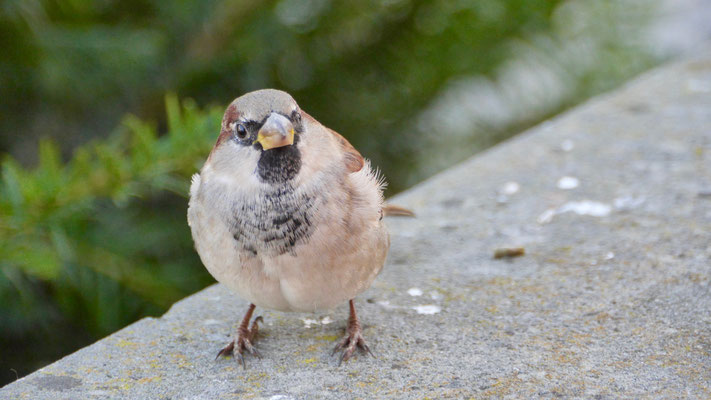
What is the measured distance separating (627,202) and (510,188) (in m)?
0.35

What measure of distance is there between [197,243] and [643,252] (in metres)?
1.14

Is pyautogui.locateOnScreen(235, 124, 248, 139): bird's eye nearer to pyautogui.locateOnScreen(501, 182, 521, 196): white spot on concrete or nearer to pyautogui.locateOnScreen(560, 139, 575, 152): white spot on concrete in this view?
pyautogui.locateOnScreen(501, 182, 521, 196): white spot on concrete

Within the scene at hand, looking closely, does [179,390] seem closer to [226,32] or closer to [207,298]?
[207,298]

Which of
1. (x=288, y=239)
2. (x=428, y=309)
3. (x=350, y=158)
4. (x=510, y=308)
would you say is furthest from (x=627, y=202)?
(x=288, y=239)

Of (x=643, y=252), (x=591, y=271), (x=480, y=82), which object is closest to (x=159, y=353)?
(x=591, y=271)

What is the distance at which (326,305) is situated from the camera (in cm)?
175

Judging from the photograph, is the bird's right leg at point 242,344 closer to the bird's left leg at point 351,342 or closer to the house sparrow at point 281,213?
the house sparrow at point 281,213

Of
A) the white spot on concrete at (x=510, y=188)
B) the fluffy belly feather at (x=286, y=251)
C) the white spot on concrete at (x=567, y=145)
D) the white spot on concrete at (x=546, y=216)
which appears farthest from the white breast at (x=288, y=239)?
the white spot on concrete at (x=567, y=145)

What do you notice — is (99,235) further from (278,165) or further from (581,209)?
(581,209)

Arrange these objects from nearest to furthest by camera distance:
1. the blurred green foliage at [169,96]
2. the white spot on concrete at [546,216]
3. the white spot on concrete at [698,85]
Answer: the blurred green foliage at [169,96] < the white spot on concrete at [546,216] < the white spot on concrete at [698,85]

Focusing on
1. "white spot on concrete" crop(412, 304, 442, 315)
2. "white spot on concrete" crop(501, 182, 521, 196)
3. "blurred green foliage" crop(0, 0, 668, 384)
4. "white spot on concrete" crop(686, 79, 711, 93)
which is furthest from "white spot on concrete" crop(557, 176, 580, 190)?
"white spot on concrete" crop(686, 79, 711, 93)

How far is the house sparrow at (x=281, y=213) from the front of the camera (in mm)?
1645

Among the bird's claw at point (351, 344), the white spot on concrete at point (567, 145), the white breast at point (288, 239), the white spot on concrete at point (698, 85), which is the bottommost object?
the bird's claw at point (351, 344)

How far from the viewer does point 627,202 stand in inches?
93.4
